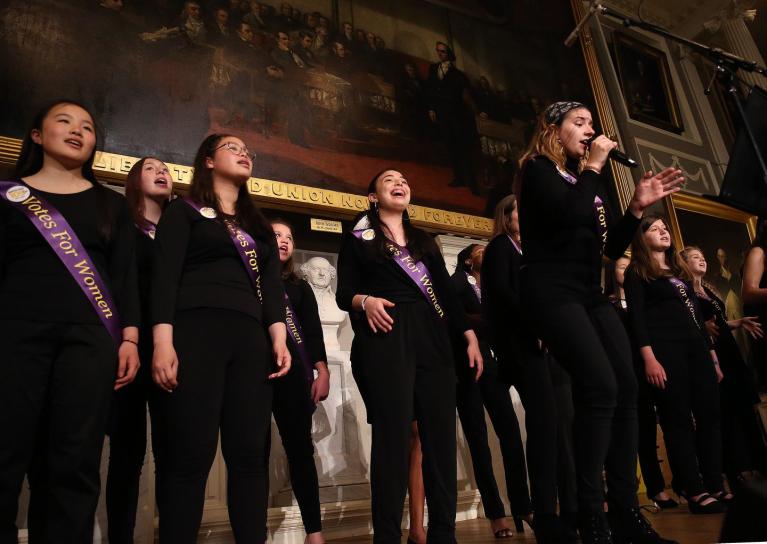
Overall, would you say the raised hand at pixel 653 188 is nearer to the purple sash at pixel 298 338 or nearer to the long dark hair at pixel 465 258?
the purple sash at pixel 298 338

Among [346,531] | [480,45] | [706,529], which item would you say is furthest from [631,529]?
[480,45]

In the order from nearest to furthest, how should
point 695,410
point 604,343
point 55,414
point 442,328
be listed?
point 55,414
point 604,343
point 442,328
point 695,410

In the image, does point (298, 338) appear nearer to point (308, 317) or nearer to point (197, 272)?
point (308, 317)

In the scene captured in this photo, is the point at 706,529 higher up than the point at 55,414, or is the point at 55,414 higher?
the point at 55,414

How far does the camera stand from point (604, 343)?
5.64ft

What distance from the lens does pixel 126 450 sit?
1.80 meters

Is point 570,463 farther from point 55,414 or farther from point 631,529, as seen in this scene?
point 55,414

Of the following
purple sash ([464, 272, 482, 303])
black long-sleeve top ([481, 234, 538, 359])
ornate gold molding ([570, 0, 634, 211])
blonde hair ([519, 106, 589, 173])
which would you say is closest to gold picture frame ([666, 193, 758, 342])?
ornate gold molding ([570, 0, 634, 211])

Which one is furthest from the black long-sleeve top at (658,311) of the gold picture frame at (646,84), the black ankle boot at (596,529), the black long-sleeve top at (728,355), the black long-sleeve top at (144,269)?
the gold picture frame at (646,84)

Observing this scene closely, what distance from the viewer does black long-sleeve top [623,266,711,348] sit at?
2.90 meters

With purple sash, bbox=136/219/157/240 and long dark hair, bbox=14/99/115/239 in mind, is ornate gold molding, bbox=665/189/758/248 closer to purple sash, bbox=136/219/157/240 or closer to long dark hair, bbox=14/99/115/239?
purple sash, bbox=136/219/157/240

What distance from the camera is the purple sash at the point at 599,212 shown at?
5.77 ft

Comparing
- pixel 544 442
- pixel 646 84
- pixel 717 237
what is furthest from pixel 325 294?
pixel 646 84

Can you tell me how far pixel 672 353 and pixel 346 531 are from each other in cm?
194
